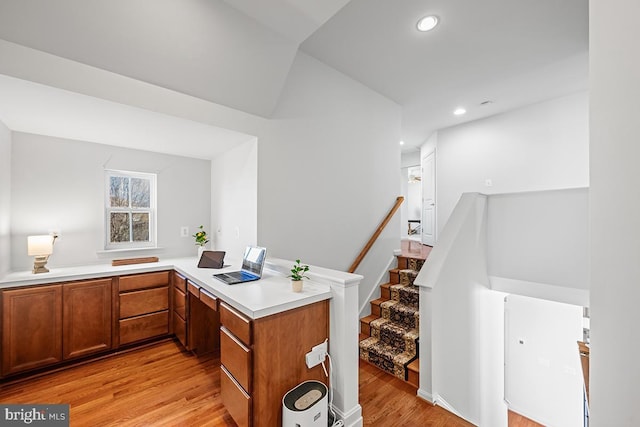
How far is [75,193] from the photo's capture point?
280 cm

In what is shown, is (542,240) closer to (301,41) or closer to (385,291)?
(385,291)

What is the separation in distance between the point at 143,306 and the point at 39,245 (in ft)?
3.48

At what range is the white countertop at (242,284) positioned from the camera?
5.23 feet

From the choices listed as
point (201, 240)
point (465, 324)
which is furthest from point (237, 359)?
point (465, 324)

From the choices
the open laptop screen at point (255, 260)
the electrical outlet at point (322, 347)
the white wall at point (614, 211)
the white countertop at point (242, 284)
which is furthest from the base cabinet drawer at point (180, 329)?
the white wall at point (614, 211)

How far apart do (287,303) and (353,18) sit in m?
2.46

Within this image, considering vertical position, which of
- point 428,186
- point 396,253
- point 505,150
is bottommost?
point 396,253

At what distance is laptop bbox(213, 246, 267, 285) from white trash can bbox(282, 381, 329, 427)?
88 centimetres

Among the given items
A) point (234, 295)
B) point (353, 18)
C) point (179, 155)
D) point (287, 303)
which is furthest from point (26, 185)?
point (353, 18)

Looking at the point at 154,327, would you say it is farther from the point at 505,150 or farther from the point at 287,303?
the point at 505,150

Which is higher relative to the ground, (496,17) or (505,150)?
(496,17)

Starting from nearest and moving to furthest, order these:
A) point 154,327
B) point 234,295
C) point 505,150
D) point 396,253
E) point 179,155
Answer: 1. point 234,295
2. point 154,327
3. point 179,155
4. point 396,253
5. point 505,150

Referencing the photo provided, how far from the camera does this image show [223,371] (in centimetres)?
180

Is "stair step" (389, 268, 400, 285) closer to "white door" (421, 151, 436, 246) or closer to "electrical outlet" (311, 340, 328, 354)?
"electrical outlet" (311, 340, 328, 354)
